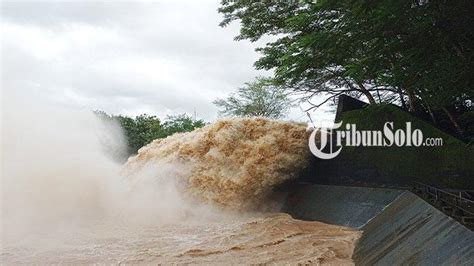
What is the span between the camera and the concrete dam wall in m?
4.72

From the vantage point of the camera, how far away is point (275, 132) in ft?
43.4

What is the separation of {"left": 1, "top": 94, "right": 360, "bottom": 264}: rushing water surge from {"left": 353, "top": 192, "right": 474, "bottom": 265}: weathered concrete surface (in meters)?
0.82

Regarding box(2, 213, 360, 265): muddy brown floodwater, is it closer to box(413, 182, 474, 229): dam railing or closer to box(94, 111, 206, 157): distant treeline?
box(413, 182, 474, 229): dam railing

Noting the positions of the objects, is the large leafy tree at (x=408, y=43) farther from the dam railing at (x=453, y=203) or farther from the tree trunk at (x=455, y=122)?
the tree trunk at (x=455, y=122)

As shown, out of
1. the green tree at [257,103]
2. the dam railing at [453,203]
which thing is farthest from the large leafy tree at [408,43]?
the green tree at [257,103]

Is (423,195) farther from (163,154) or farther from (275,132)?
(163,154)

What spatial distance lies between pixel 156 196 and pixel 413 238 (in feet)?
32.3

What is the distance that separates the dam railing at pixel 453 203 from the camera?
17.7 feet

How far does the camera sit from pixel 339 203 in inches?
396

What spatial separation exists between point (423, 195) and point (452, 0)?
11.5 feet

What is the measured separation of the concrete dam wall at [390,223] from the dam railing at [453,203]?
159 millimetres

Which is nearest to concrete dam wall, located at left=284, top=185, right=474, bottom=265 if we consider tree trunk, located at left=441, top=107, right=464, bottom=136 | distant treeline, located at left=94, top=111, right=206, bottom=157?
tree trunk, located at left=441, top=107, right=464, bottom=136
